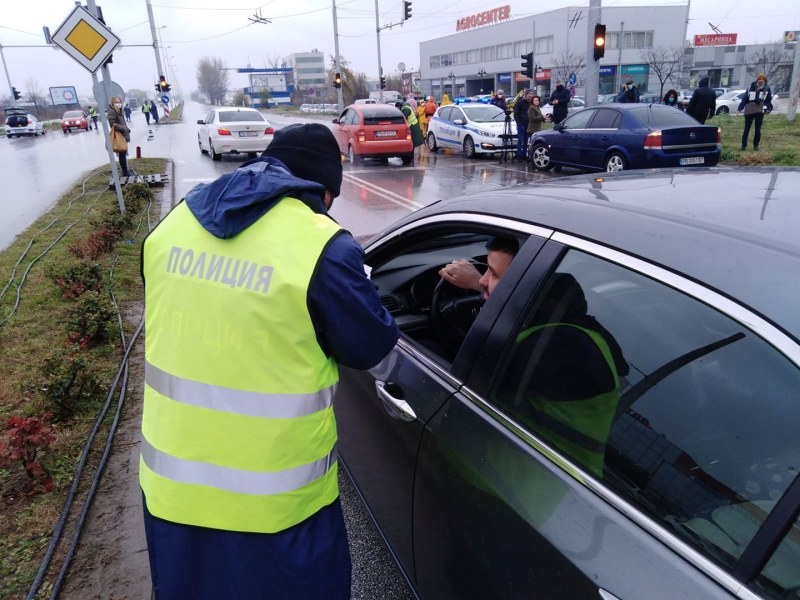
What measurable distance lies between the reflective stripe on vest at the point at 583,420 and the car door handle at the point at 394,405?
19.9 inches

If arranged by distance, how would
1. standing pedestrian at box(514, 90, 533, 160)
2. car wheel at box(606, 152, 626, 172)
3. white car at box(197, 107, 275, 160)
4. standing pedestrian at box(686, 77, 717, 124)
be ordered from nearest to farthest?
car wheel at box(606, 152, 626, 172) < standing pedestrian at box(686, 77, 717, 124) < standing pedestrian at box(514, 90, 533, 160) < white car at box(197, 107, 275, 160)

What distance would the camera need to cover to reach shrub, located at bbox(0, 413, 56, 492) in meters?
3.13

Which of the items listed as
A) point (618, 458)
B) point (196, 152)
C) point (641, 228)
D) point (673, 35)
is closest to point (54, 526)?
point (618, 458)

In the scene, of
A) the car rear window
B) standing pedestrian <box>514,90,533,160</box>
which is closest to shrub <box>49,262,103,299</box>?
the car rear window

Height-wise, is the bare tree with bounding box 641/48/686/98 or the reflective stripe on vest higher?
the bare tree with bounding box 641/48/686/98

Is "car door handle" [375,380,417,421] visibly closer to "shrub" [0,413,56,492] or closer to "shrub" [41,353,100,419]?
"shrub" [0,413,56,492]

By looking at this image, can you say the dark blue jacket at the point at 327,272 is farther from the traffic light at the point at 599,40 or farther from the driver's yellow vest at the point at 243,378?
the traffic light at the point at 599,40

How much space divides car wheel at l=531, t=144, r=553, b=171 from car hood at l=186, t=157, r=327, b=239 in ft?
44.8

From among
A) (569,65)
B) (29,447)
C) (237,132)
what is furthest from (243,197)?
(569,65)

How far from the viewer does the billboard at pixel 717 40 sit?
74.1 m

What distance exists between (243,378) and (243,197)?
0.46 m

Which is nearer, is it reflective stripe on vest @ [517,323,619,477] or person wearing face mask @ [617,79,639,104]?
reflective stripe on vest @ [517,323,619,477]

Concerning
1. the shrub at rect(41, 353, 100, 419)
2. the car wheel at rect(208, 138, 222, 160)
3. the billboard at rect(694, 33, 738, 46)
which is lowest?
the shrub at rect(41, 353, 100, 419)

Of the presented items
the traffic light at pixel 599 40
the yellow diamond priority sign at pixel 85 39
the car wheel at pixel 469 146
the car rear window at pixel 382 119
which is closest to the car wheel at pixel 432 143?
the car wheel at pixel 469 146
